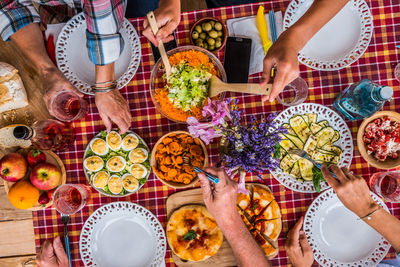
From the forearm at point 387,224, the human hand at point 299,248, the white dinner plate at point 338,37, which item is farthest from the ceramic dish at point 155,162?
the forearm at point 387,224

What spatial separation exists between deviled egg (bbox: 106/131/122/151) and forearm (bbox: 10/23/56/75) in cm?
48

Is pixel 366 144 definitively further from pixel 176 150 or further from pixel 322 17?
pixel 176 150

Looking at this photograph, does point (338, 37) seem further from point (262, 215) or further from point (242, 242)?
point (242, 242)

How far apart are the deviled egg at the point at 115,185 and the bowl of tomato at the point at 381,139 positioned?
123 centimetres

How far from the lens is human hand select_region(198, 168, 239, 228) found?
1334 mm

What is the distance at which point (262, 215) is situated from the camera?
4.99 feet

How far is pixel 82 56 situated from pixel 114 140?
505mm

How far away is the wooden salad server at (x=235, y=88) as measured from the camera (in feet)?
4.22

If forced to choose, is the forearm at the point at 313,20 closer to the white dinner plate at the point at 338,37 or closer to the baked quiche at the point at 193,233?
the white dinner plate at the point at 338,37

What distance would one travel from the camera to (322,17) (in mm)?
1326

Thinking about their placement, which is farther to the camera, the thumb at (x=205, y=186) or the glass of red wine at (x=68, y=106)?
the glass of red wine at (x=68, y=106)

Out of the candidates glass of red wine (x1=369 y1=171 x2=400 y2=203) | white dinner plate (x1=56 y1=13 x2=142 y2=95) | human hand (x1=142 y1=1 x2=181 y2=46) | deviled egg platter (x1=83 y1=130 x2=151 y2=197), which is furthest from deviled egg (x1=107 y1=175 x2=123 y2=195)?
glass of red wine (x1=369 y1=171 x2=400 y2=203)

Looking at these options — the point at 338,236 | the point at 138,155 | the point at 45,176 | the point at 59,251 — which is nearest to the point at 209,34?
the point at 138,155

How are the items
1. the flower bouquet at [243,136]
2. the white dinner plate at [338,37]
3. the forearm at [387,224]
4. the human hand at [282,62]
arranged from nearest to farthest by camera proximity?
the flower bouquet at [243,136], the human hand at [282,62], the forearm at [387,224], the white dinner plate at [338,37]
